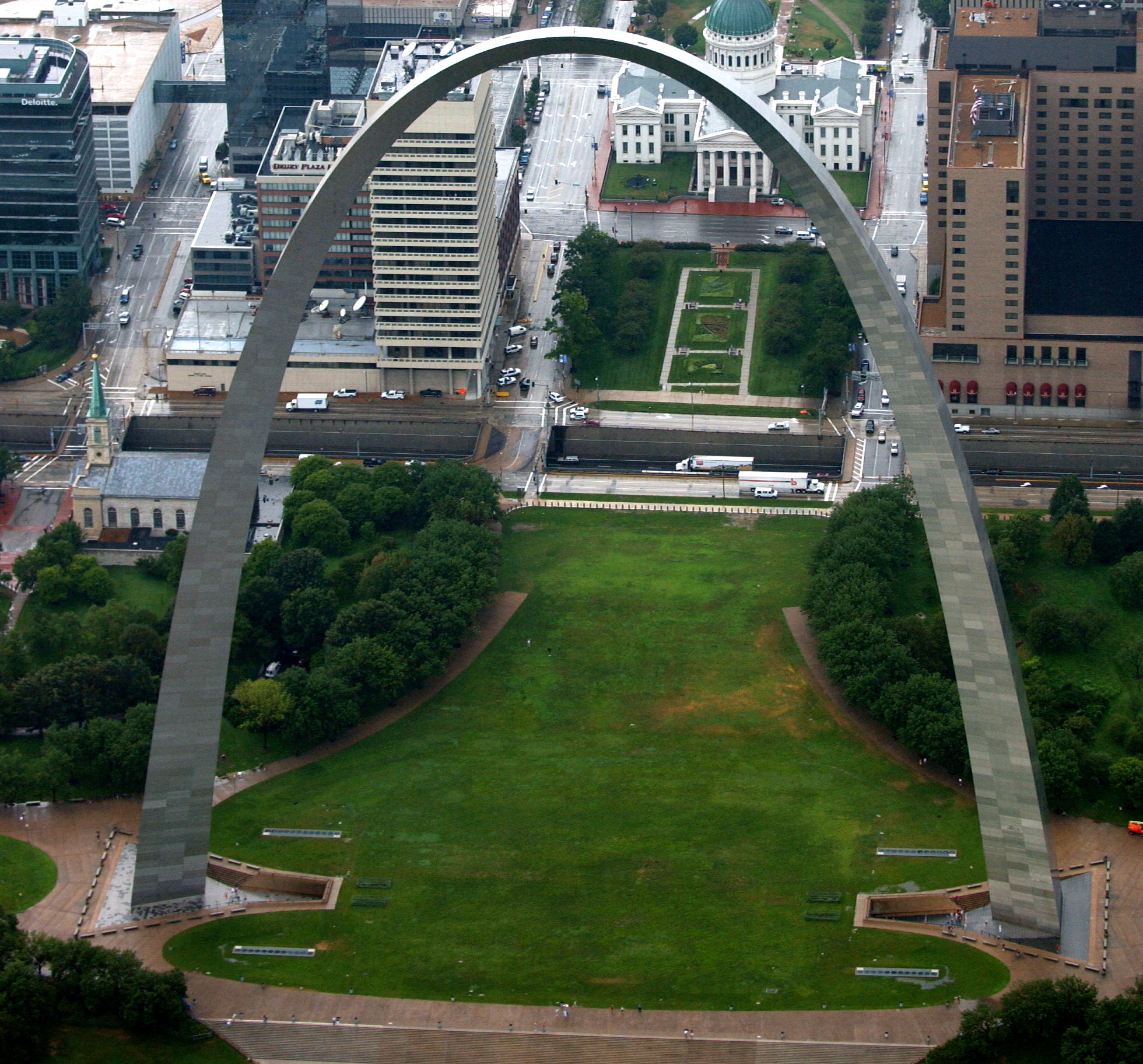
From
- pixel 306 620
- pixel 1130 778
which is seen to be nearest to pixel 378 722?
pixel 306 620

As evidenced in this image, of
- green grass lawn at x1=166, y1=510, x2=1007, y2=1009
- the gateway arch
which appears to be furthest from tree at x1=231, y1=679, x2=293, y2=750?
the gateway arch

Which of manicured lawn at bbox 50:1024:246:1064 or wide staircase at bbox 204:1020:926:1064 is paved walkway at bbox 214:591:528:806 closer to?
manicured lawn at bbox 50:1024:246:1064

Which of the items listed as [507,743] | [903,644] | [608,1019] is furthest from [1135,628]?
[608,1019]

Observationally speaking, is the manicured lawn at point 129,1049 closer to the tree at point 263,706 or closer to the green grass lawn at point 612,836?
the green grass lawn at point 612,836

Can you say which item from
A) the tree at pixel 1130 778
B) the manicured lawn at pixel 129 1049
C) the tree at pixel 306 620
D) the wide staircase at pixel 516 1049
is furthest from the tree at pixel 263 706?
the tree at pixel 1130 778

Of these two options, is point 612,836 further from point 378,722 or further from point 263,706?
point 263,706

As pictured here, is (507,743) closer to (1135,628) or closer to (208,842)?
(208,842)
